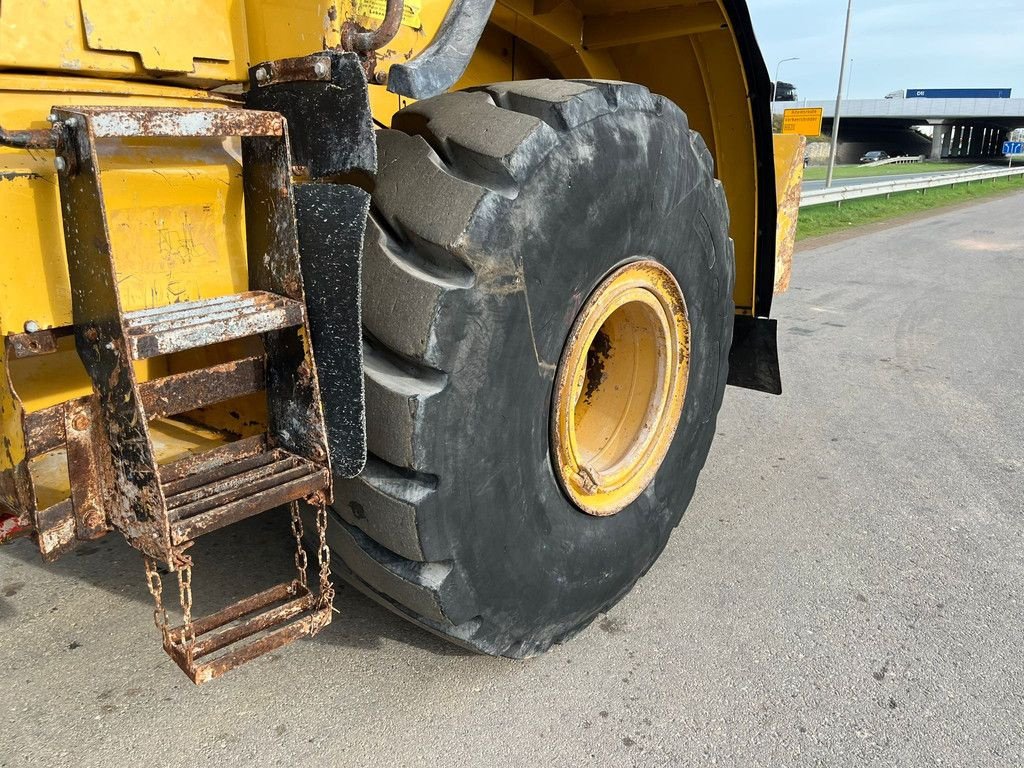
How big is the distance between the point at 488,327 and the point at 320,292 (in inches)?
15.2

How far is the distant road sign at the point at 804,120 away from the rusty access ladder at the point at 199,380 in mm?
18032

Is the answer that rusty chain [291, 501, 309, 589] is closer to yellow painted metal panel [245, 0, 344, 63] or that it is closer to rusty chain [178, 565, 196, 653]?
rusty chain [178, 565, 196, 653]

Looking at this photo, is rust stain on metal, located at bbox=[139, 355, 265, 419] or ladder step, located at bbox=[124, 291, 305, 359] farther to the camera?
rust stain on metal, located at bbox=[139, 355, 265, 419]

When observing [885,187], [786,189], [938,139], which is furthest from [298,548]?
[938,139]

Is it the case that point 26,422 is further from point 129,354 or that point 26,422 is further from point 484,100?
point 484,100

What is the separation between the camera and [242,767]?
82.7 inches

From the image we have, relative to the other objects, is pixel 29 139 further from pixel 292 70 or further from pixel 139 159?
pixel 292 70

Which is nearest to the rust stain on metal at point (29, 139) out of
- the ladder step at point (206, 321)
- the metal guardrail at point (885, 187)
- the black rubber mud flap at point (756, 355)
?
the ladder step at point (206, 321)

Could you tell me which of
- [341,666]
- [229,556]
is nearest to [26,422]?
[341,666]

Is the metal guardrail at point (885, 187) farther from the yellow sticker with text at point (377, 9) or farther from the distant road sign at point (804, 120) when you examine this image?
the yellow sticker with text at point (377, 9)

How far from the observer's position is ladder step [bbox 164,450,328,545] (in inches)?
59.6

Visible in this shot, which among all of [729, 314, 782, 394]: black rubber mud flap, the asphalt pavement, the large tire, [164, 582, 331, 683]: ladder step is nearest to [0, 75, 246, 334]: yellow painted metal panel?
the large tire

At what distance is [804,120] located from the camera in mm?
18516

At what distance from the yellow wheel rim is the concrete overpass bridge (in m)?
56.3
